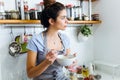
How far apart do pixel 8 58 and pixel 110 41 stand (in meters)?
1.04

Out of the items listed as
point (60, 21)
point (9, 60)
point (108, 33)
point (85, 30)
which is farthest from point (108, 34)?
point (9, 60)

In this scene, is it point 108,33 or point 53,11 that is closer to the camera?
point 53,11

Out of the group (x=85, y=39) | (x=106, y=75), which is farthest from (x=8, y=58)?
(x=106, y=75)

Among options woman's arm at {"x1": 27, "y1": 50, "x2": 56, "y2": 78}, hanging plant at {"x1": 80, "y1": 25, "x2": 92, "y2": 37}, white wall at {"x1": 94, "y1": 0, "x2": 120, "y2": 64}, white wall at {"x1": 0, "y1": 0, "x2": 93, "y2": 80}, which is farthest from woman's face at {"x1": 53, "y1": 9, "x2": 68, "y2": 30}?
white wall at {"x1": 94, "y1": 0, "x2": 120, "y2": 64}

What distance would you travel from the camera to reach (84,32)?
198 centimetres

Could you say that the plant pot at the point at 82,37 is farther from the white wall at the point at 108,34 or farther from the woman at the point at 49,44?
the woman at the point at 49,44

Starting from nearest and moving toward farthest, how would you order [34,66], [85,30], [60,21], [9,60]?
[34,66] < [60,21] < [9,60] < [85,30]

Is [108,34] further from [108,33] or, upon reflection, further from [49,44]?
[49,44]

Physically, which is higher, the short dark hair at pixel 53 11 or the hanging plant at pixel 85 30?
the short dark hair at pixel 53 11

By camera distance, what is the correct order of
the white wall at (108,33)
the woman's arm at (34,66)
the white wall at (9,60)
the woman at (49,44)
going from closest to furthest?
the woman's arm at (34,66) → the woman at (49,44) → the white wall at (9,60) → the white wall at (108,33)

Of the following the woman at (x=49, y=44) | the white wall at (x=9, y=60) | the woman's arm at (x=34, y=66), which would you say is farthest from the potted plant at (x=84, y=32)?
the woman's arm at (x=34, y=66)

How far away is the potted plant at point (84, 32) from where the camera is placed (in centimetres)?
198

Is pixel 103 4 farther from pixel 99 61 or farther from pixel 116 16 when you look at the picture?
pixel 99 61

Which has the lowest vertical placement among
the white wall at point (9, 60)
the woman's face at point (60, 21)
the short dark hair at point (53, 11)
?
the white wall at point (9, 60)
